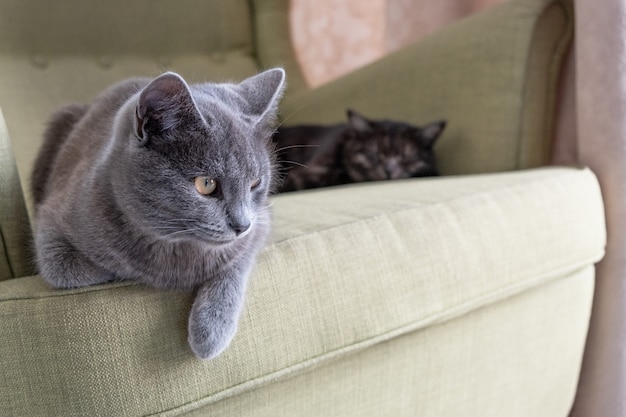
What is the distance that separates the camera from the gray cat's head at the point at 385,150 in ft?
4.82

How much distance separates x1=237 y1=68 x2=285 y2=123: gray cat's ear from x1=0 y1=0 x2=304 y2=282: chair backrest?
2.01 feet

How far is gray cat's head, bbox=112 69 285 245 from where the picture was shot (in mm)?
632

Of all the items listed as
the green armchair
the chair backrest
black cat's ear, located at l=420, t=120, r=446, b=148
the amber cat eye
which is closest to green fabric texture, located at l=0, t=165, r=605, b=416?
the green armchair

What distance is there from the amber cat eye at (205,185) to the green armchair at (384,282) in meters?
0.14

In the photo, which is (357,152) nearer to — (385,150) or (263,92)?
(385,150)

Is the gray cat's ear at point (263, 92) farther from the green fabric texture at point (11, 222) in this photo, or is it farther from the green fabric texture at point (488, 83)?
the green fabric texture at point (488, 83)

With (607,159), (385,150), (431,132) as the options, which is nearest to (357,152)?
(385,150)

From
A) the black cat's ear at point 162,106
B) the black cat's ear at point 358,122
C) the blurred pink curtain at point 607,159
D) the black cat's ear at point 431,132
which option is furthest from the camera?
the black cat's ear at point 358,122

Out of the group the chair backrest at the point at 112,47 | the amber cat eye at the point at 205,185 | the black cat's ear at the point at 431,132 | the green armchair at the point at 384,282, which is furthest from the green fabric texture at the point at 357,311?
the chair backrest at the point at 112,47

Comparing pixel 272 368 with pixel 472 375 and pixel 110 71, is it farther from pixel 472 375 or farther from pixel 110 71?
pixel 110 71


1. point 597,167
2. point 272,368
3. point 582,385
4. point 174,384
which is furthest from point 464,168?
point 174,384

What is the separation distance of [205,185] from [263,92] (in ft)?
0.61

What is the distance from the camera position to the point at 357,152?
61.6 inches

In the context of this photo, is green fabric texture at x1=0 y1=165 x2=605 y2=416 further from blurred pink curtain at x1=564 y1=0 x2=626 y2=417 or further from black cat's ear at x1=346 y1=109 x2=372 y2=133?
black cat's ear at x1=346 y1=109 x2=372 y2=133
